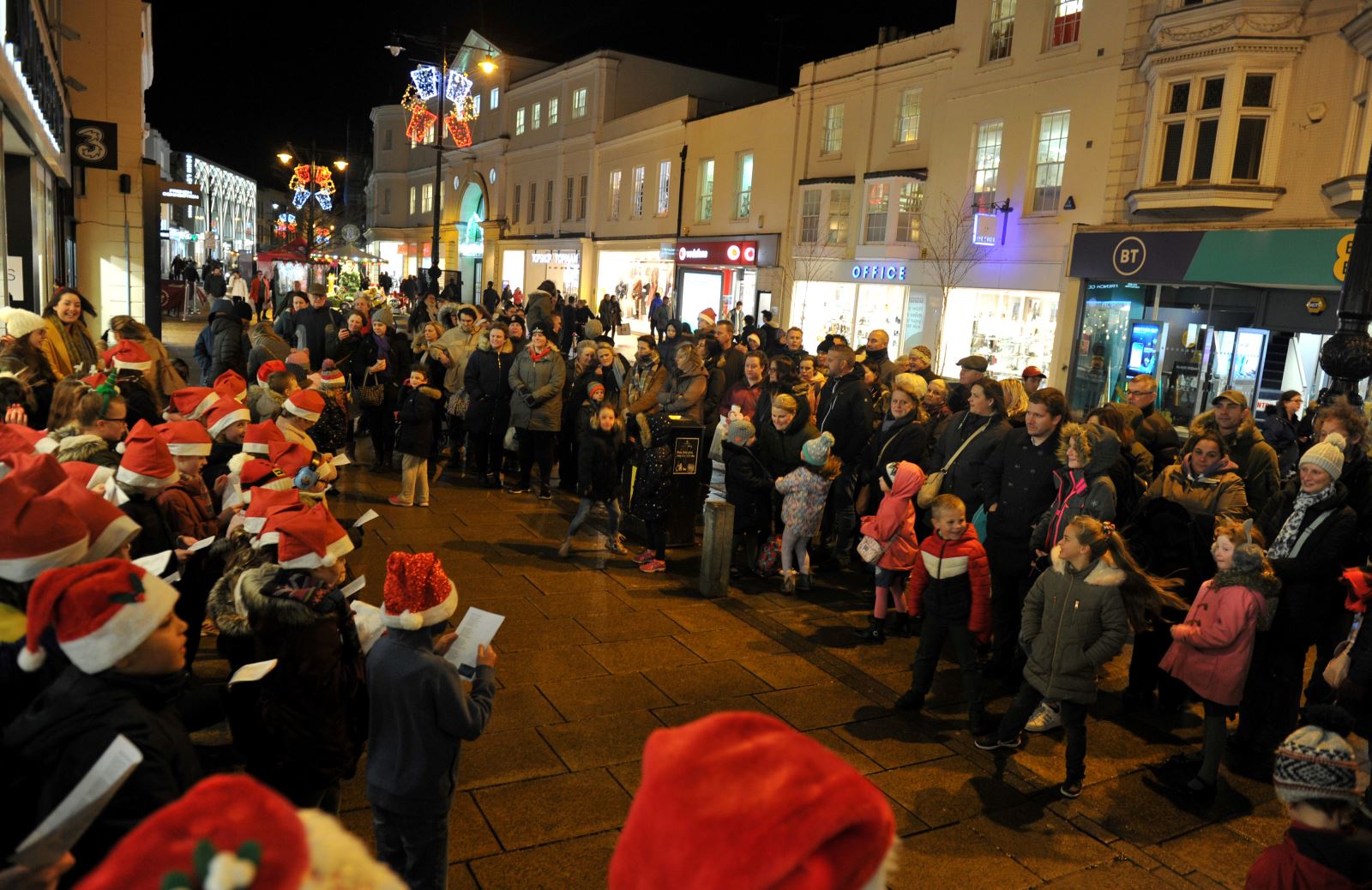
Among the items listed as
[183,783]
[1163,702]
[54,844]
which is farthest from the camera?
[1163,702]

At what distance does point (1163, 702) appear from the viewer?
6180 mm

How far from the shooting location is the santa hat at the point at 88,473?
4.79 metres

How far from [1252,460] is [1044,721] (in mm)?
2754

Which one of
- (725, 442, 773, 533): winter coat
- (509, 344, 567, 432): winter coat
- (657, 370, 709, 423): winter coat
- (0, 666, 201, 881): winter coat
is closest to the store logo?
(657, 370, 709, 423): winter coat

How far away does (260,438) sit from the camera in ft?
19.8

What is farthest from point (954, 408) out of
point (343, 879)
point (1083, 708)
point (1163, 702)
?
point (343, 879)

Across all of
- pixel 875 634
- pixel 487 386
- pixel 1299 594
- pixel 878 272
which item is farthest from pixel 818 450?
pixel 878 272

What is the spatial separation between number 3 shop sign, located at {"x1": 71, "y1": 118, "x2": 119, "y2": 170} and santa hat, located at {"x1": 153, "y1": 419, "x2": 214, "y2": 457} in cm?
1501

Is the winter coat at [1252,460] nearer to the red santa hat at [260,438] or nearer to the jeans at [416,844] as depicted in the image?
the jeans at [416,844]

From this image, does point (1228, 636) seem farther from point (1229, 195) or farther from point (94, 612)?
point (1229, 195)

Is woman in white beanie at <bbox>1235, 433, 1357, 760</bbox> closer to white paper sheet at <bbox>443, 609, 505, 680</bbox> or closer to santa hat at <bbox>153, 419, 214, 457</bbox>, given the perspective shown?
white paper sheet at <bbox>443, 609, 505, 680</bbox>

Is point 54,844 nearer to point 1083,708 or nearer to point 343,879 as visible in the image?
point 343,879

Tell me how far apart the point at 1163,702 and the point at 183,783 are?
5787mm

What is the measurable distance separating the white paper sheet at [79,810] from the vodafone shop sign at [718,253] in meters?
27.0
